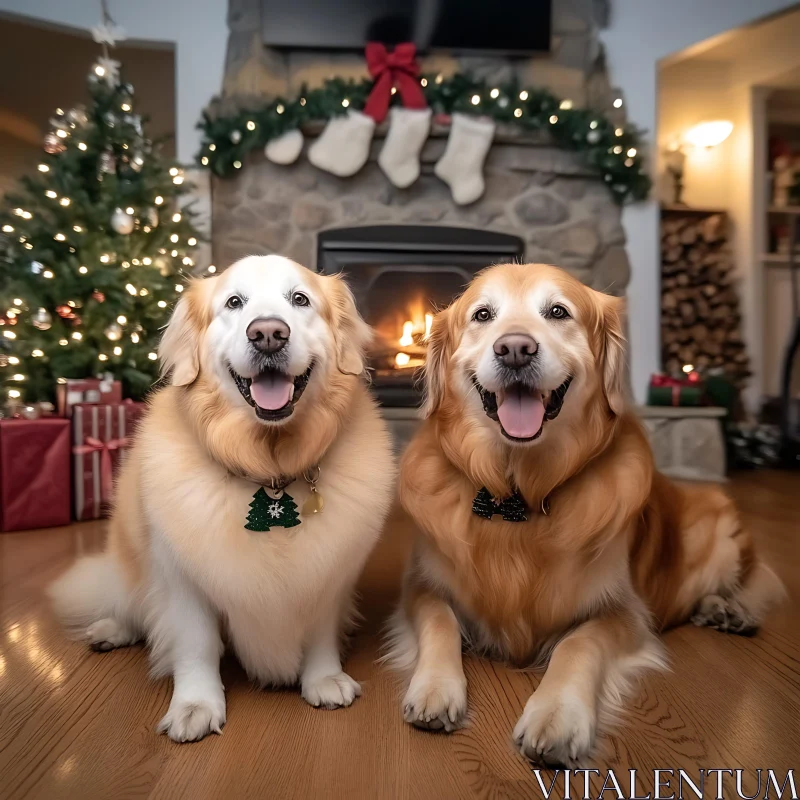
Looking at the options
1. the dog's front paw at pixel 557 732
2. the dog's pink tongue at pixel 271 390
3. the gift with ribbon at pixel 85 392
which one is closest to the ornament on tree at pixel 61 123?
the gift with ribbon at pixel 85 392

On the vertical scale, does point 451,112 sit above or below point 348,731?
above

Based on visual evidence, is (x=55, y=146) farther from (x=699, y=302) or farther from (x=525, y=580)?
(x=699, y=302)

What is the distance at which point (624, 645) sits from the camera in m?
1.33

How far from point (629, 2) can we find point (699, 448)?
2.84 m

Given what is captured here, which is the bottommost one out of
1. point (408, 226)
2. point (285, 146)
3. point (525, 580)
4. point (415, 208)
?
point (525, 580)

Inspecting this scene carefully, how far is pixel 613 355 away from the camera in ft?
4.53

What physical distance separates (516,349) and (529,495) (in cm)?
32

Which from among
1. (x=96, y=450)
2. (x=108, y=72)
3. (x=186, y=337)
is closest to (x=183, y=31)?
(x=108, y=72)

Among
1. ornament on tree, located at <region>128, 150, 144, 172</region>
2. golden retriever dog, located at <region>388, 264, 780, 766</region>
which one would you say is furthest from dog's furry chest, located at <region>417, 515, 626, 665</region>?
ornament on tree, located at <region>128, 150, 144, 172</region>

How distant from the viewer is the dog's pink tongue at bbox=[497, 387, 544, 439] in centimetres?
125

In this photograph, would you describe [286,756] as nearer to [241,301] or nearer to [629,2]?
[241,301]

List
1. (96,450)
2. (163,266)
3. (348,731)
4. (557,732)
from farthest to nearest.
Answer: (163,266) < (96,450) < (348,731) < (557,732)

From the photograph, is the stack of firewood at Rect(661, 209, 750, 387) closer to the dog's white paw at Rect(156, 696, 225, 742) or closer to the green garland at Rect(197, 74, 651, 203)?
the green garland at Rect(197, 74, 651, 203)

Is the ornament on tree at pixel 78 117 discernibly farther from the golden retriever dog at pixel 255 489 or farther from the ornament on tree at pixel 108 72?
the golden retriever dog at pixel 255 489
